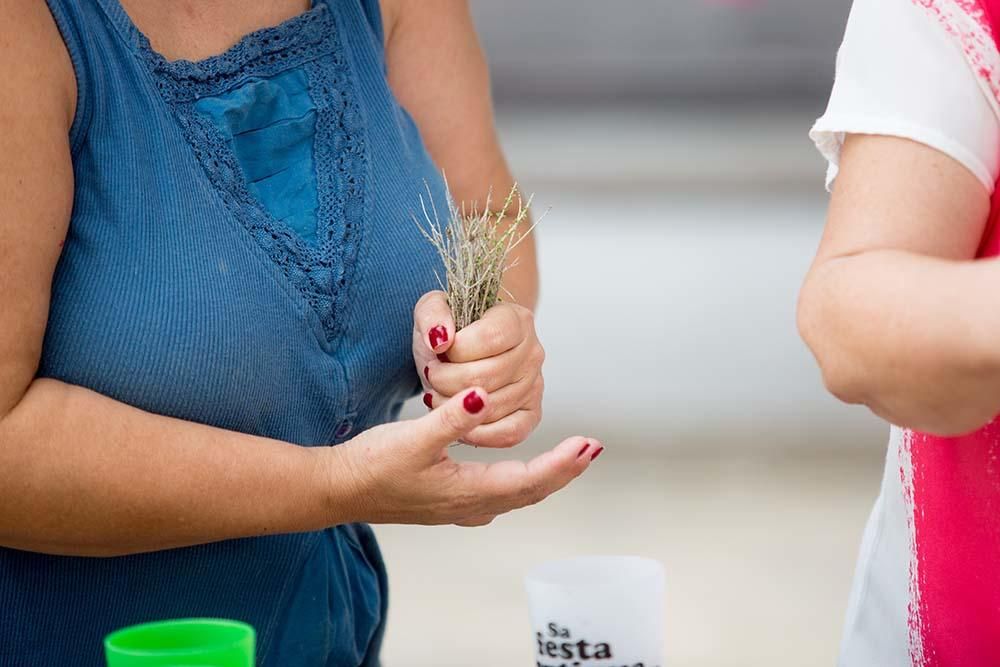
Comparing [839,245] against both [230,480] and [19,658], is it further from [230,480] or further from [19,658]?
[19,658]

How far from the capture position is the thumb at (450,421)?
1.11 metres

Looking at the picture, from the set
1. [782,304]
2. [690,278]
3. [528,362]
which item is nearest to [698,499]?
[782,304]

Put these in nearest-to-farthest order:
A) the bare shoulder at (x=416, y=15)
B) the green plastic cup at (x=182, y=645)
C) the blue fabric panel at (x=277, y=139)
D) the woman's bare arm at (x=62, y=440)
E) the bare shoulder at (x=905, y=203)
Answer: the green plastic cup at (x=182, y=645) → the bare shoulder at (x=905, y=203) → the woman's bare arm at (x=62, y=440) → the blue fabric panel at (x=277, y=139) → the bare shoulder at (x=416, y=15)

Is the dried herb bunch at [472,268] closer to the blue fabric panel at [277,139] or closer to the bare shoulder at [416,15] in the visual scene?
the blue fabric panel at [277,139]

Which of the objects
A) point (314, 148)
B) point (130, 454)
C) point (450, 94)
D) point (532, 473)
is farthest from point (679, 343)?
point (130, 454)

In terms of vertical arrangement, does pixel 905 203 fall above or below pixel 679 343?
above

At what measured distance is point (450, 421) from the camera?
1.12 meters

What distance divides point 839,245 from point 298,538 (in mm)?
639

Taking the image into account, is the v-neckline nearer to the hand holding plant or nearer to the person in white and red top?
the hand holding plant

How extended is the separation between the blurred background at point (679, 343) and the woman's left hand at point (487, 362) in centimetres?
192

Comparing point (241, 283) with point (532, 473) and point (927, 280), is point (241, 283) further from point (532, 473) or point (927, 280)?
point (927, 280)

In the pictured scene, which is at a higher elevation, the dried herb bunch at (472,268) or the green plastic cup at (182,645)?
the dried herb bunch at (472,268)

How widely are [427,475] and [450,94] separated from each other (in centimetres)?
59

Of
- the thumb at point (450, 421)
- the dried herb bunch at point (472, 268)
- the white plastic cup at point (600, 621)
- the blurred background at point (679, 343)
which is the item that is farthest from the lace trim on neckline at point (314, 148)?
the blurred background at point (679, 343)
